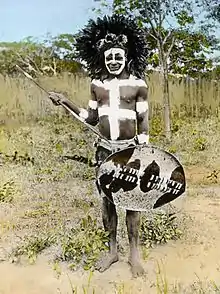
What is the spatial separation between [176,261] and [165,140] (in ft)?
13.1

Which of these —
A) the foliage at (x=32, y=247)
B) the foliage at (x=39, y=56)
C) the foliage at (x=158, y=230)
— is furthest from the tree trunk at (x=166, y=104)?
the foliage at (x=32, y=247)

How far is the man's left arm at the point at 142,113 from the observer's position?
2.90m

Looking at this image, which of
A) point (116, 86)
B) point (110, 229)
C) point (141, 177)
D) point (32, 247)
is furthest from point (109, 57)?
point (32, 247)

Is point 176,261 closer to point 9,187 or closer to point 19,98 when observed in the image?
point 9,187

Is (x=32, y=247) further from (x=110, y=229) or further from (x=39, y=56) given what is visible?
(x=39, y=56)

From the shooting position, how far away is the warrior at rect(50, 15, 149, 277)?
9.46 ft

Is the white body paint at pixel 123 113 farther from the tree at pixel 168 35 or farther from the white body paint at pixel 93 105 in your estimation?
the tree at pixel 168 35

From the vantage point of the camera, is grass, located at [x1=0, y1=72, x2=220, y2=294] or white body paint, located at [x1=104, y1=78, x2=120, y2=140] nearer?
white body paint, located at [x1=104, y1=78, x2=120, y2=140]

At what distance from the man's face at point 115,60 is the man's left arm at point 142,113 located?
14cm

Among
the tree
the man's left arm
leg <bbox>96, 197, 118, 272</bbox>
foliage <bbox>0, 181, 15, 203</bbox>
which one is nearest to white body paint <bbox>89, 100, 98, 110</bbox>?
the man's left arm

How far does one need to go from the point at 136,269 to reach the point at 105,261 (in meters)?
0.19

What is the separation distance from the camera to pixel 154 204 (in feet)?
9.58

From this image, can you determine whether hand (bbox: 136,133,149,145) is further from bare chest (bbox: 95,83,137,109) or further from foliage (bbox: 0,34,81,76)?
foliage (bbox: 0,34,81,76)

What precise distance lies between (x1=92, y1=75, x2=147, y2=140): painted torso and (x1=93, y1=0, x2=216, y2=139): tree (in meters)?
3.94
